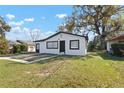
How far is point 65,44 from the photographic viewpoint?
30.1 m

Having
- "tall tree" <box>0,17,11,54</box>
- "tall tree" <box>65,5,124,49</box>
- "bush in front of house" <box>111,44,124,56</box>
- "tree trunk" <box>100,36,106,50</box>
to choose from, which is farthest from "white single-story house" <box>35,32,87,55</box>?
"tree trunk" <box>100,36,106,50</box>

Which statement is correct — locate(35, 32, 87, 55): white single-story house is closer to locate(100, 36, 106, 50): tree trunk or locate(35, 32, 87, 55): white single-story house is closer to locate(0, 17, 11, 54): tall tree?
locate(0, 17, 11, 54): tall tree

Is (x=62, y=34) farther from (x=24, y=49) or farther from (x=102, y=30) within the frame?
(x=24, y=49)

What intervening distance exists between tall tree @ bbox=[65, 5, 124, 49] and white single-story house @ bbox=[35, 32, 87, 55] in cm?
822

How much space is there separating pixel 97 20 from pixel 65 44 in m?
9.85

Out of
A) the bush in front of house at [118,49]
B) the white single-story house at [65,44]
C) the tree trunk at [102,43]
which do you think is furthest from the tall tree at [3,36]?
Answer: the tree trunk at [102,43]

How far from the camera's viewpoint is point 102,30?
4078cm

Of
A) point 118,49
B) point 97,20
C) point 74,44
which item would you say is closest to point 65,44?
point 74,44

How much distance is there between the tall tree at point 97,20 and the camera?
36.3 meters

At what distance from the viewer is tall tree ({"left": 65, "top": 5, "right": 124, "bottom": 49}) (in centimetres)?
3634

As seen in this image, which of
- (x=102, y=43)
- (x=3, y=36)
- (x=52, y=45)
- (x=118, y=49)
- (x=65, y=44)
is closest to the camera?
(x=118, y=49)

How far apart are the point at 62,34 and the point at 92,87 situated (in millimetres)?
20217

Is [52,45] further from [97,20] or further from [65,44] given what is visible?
[97,20]
